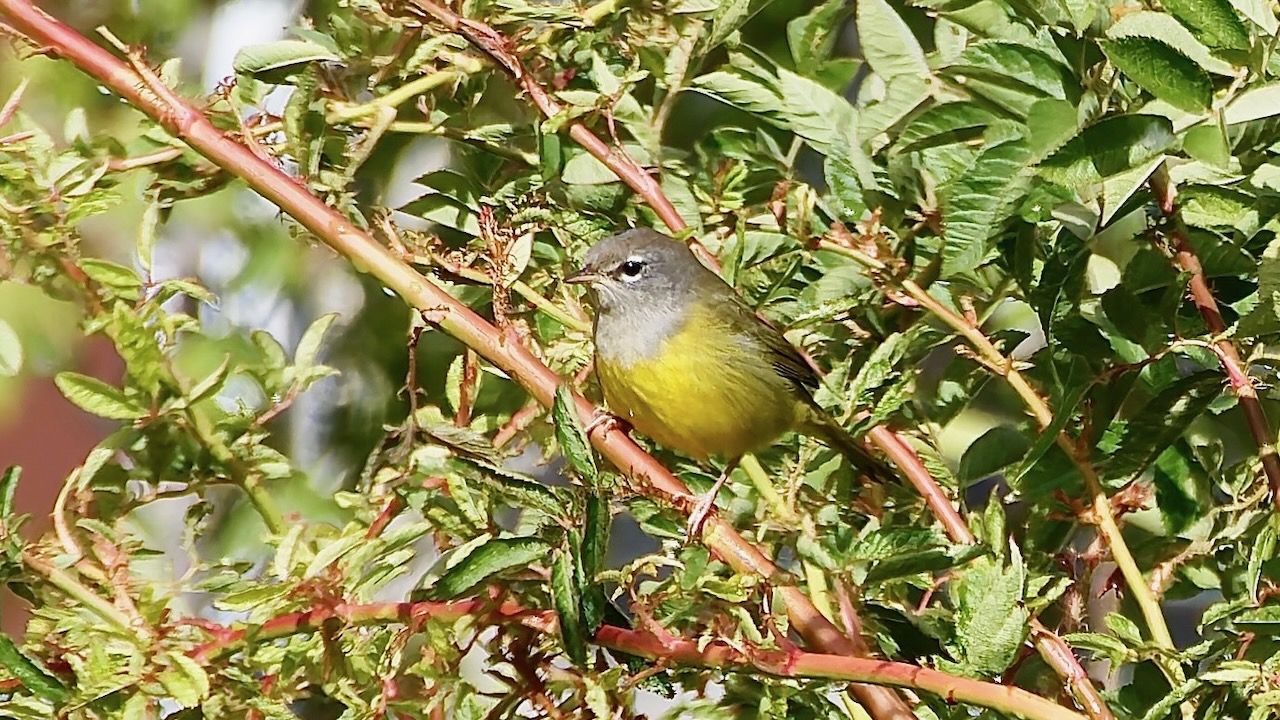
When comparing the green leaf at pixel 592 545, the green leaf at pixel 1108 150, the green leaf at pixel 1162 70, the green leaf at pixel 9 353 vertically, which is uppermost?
the green leaf at pixel 1162 70

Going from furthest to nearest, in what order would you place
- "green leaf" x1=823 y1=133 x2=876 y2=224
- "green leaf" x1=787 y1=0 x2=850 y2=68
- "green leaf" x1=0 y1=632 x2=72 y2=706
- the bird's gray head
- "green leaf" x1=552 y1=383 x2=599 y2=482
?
the bird's gray head, "green leaf" x1=787 y1=0 x2=850 y2=68, "green leaf" x1=823 y1=133 x2=876 y2=224, "green leaf" x1=0 y1=632 x2=72 y2=706, "green leaf" x1=552 y1=383 x2=599 y2=482

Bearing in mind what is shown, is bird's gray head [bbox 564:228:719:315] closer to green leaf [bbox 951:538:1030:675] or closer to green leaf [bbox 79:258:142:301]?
green leaf [bbox 79:258:142:301]

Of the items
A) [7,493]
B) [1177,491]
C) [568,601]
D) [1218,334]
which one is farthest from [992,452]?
[7,493]

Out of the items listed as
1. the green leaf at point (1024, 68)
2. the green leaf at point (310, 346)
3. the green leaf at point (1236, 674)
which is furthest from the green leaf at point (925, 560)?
the green leaf at point (310, 346)

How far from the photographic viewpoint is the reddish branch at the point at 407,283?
29.3 inches

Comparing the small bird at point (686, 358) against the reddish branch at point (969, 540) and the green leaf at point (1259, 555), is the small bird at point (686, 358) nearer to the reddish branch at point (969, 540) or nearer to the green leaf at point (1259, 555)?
the reddish branch at point (969, 540)

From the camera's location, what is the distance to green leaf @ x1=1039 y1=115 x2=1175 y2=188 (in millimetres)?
664

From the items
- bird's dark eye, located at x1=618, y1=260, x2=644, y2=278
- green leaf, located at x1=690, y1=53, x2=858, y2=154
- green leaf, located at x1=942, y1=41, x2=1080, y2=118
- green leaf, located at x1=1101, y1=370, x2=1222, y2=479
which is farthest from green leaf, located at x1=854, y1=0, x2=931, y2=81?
bird's dark eye, located at x1=618, y1=260, x2=644, y2=278

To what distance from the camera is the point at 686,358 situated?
145 cm

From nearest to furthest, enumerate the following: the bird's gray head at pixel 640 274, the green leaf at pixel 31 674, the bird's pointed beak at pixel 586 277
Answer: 1. the green leaf at pixel 31 674
2. the bird's pointed beak at pixel 586 277
3. the bird's gray head at pixel 640 274

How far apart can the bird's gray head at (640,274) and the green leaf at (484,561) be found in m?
0.63

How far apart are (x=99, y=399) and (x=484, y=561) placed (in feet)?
1.14

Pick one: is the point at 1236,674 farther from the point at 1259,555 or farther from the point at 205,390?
the point at 205,390

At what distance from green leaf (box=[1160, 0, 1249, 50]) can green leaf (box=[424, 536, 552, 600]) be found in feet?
1.34
